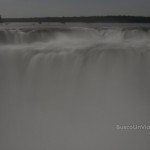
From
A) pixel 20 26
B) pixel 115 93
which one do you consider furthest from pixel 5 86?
pixel 115 93

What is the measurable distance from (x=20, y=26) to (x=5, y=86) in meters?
0.15

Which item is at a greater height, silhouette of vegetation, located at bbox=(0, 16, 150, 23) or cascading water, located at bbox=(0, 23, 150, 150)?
silhouette of vegetation, located at bbox=(0, 16, 150, 23)

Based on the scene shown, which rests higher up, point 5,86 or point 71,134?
point 5,86

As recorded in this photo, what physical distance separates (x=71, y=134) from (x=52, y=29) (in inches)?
10.0

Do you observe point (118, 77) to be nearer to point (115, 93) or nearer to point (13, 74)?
point (115, 93)

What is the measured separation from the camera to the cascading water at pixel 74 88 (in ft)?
2.01

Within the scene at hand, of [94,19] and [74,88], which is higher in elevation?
[94,19]

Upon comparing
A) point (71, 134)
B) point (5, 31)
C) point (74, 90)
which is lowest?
point (71, 134)

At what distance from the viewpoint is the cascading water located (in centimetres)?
61

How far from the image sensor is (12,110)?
630 millimetres

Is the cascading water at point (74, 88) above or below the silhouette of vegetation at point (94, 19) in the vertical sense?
below

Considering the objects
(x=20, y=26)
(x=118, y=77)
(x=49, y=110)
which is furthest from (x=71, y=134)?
(x=20, y=26)

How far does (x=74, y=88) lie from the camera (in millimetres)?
622

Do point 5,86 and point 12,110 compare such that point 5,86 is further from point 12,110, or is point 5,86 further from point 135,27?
point 135,27
